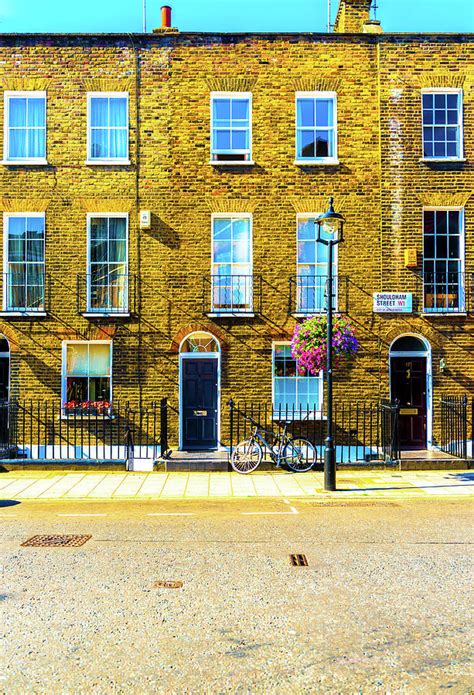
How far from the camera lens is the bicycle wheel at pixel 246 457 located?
12922mm

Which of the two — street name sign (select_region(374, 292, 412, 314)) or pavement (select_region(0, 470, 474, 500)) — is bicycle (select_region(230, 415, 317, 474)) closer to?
pavement (select_region(0, 470, 474, 500))

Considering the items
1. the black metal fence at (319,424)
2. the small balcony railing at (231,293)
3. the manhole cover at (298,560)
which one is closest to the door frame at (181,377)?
the black metal fence at (319,424)

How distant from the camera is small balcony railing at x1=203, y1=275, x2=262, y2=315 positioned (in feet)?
48.5

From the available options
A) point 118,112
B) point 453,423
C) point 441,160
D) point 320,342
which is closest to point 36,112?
point 118,112

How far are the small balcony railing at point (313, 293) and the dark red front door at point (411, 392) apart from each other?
80.3 inches

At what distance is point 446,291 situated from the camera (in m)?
15.0

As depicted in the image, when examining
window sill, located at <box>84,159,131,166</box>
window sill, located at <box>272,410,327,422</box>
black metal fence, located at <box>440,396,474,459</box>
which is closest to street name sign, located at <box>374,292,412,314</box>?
black metal fence, located at <box>440,396,474,459</box>

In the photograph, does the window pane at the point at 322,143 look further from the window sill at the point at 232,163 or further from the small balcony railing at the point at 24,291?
the small balcony railing at the point at 24,291

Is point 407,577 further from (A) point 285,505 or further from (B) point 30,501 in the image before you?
(B) point 30,501

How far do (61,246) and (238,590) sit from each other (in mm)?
11179

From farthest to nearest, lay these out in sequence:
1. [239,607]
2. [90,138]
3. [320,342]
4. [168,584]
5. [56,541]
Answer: [90,138] → [320,342] → [56,541] → [168,584] → [239,607]

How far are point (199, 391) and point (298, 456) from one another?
316 cm

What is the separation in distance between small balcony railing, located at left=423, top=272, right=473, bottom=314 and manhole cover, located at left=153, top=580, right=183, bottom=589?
1083cm

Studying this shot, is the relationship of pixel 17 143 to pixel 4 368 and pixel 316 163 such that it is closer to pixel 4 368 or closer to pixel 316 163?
pixel 4 368
